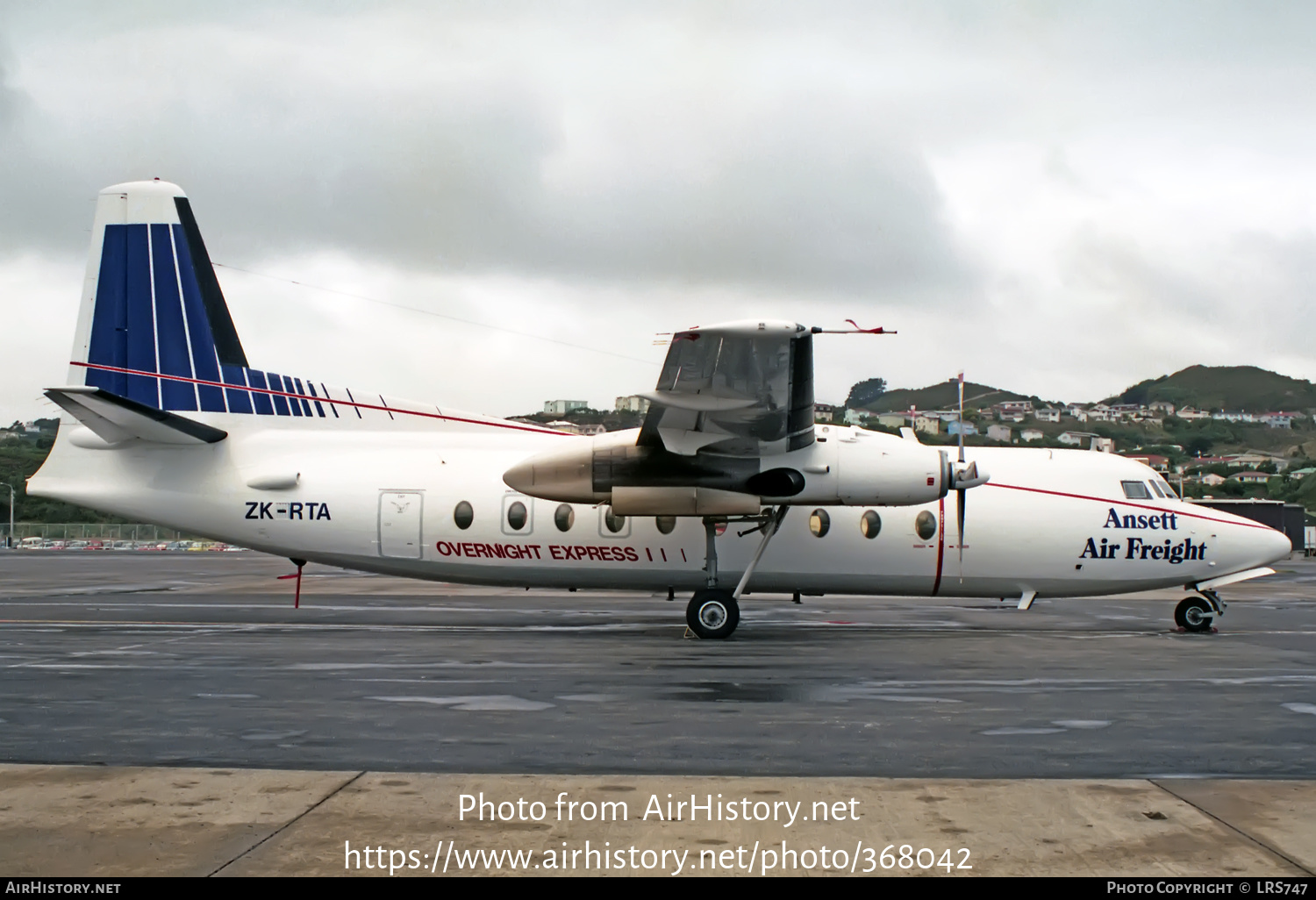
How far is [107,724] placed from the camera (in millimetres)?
9227

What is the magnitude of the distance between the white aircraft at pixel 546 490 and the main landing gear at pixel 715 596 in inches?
1.3

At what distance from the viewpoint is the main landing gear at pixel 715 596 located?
16.8m

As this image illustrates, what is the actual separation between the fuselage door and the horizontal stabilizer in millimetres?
3194

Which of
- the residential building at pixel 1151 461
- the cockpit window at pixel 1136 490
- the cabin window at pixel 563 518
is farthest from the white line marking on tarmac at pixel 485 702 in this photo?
the residential building at pixel 1151 461

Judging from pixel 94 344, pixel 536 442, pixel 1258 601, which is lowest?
pixel 1258 601

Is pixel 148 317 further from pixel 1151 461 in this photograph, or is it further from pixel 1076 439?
pixel 1076 439

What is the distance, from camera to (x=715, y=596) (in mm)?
16922

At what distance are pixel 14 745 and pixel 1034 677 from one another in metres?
10.4

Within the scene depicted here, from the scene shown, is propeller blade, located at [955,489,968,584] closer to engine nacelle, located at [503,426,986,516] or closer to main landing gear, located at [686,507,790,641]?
engine nacelle, located at [503,426,986,516]

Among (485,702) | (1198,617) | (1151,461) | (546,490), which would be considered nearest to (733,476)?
(546,490)

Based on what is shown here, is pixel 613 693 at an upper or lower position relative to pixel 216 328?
lower

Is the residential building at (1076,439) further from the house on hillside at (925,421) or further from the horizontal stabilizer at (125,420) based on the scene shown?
the horizontal stabilizer at (125,420)
